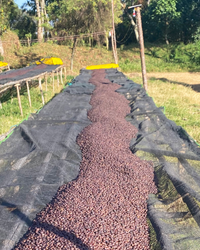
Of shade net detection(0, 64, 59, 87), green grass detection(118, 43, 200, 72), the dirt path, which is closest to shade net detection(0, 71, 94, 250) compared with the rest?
shade net detection(0, 64, 59, 87)

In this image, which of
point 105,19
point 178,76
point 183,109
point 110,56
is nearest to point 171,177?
point 183,109

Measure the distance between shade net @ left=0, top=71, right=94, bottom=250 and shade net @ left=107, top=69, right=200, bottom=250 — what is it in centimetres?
94

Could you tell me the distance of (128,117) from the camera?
4.83 m

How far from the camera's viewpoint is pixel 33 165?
2949 mm

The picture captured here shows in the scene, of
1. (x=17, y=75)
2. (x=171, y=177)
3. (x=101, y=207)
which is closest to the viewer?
(x=101, y=207)

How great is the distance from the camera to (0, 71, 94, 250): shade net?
2094mm

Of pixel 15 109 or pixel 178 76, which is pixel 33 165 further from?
pixel 178 76

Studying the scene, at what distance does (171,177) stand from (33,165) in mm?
1606

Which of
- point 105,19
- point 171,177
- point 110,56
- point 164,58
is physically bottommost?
point 171,177

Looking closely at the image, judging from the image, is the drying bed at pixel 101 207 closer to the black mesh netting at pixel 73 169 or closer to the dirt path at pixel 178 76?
the black mesh netting at pixel 73 169

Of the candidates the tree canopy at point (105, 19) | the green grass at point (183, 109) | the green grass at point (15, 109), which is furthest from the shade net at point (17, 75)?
the tree canopy at point (105, 19)

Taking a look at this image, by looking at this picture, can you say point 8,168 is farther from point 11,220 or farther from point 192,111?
point 192,111

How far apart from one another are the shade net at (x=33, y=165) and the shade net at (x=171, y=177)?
94 cm

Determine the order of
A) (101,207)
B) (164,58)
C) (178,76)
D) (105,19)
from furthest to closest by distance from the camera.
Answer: (164,58), (105,19), (178,76), (101,207)
